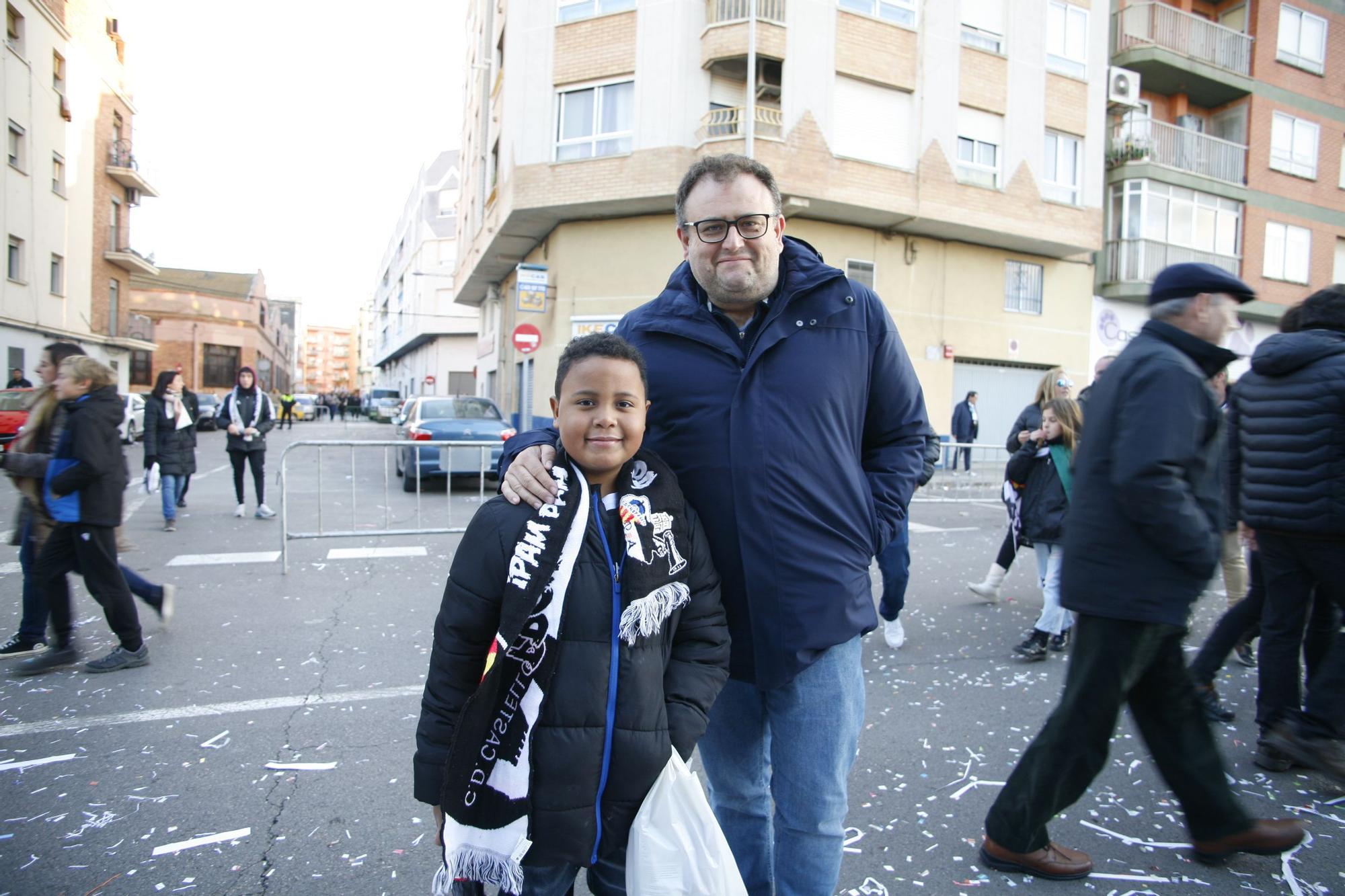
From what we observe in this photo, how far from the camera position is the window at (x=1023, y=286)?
69.7 feet

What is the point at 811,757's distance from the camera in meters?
1.98

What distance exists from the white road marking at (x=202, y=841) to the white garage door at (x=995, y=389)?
20121 mm

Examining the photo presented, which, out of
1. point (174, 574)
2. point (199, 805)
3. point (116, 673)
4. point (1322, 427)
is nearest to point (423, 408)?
point (174, 574)

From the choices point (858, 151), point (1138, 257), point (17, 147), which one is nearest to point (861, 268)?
point (858, 151)

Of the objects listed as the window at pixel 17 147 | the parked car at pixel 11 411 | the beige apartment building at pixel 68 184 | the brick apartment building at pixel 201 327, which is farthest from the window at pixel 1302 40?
the brick apartment building at pixel 201 327

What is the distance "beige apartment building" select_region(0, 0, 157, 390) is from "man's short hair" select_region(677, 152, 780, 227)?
3024cm

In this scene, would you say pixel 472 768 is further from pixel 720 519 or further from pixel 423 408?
pixel 423 408

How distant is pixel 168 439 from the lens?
9570mm

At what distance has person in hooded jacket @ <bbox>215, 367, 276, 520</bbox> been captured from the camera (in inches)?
398

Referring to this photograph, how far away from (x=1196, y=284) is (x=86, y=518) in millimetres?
5363

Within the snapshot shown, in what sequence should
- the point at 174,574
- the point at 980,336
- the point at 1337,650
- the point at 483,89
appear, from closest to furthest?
the point at 1337,650 < the point at 174,574 < the point at 980,336 < the point at 483,89

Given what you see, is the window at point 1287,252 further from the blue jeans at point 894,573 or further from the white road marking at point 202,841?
the white road marking at point 202,841

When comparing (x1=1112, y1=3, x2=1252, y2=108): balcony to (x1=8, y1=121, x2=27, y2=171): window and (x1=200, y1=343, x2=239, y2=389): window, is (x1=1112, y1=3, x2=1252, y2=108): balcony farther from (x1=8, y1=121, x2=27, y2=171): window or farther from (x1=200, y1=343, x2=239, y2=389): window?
(x1=200, y1=343, x2=239, y2=389): window

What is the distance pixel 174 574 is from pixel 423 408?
824cm
